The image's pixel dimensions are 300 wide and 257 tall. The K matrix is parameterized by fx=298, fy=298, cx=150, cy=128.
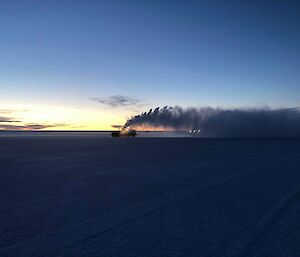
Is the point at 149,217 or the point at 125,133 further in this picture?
the point at 125,133

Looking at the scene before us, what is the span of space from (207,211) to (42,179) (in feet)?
20.9

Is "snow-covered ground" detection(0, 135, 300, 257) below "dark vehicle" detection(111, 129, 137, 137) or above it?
below

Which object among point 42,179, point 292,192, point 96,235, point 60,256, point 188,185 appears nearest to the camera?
point 60,256

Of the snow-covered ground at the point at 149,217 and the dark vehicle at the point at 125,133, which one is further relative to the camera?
the dark vehicle at the point at 125,133

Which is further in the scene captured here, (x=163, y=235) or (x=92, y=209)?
(x=92, y=209)

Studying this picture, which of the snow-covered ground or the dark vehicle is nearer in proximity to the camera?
the snow-covered ground

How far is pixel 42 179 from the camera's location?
33.6 feet

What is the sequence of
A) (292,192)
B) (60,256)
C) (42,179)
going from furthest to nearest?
(42,179)
(292,192)
(60,256)

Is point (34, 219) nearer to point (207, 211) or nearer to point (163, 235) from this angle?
point (163, 235)

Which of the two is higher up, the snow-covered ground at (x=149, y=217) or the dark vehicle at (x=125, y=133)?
the dark vehicle at (x=125, y=133)

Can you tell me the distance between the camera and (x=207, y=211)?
6188 millimetres

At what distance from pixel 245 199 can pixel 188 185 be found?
2169 mm

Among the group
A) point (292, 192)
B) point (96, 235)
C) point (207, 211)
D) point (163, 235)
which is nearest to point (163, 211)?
point (207, 211)

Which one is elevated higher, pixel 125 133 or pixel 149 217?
pixel 125 133
